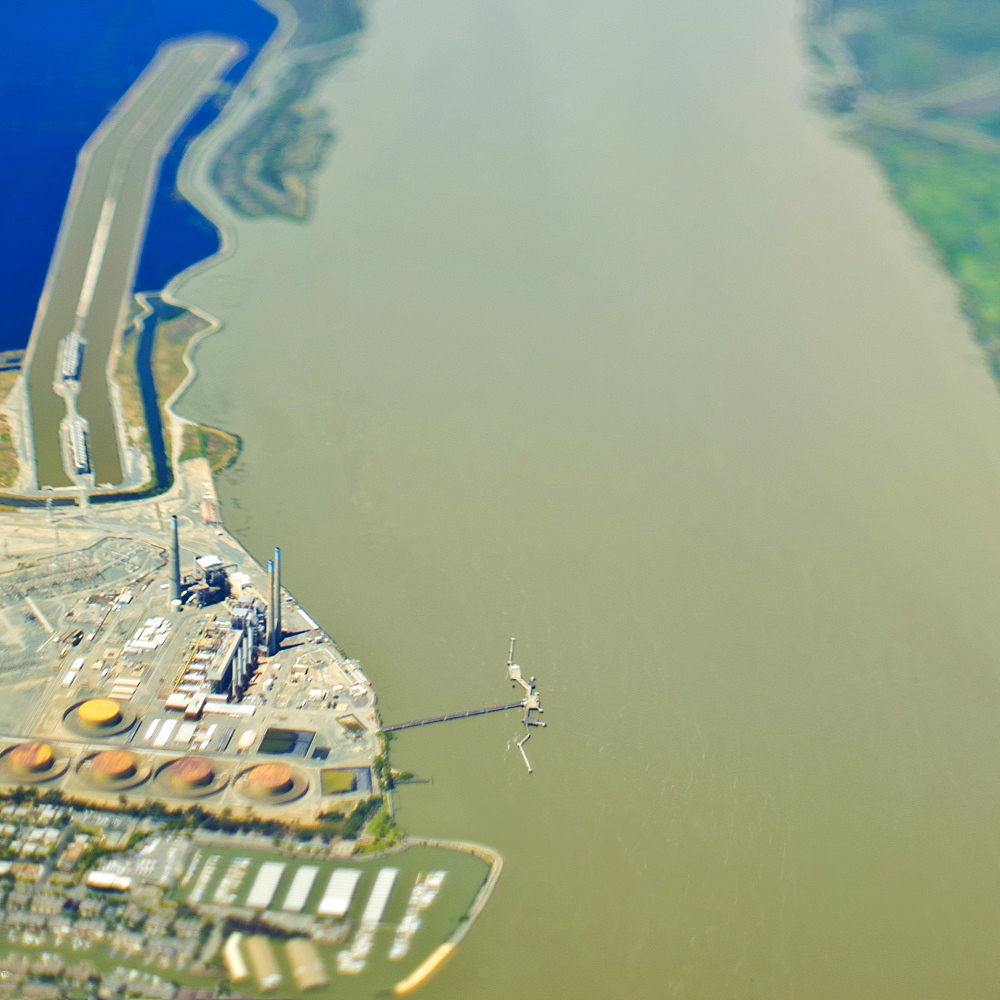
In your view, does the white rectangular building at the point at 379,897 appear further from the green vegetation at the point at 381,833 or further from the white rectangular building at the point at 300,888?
the white rectangular building at the point at 300,888

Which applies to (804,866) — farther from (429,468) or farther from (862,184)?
(862,184)

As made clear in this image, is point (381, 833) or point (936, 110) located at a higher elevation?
point (936, 110)

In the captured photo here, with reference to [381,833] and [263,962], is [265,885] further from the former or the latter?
[381,833]

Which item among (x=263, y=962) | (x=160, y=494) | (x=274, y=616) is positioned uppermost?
(x=160, y=494)

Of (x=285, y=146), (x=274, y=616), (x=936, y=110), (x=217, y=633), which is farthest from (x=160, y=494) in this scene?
(x=936, y=110)

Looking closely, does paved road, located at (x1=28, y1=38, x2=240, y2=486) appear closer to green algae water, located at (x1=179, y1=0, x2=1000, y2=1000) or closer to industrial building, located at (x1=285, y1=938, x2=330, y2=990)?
green algae water, located at (x1=179, y1=0, x2=1000, y2=1000)

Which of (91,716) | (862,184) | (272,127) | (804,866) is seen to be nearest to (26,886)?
(91,716)
